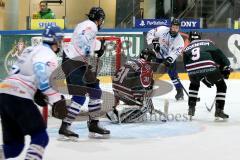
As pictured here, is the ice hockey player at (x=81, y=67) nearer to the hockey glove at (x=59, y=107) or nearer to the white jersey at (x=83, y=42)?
the white jersey at (x=83, y=42)

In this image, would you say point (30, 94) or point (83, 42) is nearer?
point (30, 94)

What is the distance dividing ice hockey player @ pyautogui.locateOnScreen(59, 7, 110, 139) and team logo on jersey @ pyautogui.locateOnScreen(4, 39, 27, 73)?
3.72 meters

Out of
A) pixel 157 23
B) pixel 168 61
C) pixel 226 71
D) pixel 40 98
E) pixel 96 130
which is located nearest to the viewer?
pixel 40 98

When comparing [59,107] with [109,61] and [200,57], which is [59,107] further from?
[109,61]

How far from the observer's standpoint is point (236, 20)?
517 inches

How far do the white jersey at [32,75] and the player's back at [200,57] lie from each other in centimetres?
295

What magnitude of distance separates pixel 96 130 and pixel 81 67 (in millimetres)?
612

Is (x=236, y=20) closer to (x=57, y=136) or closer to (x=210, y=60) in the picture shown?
(x=210, y=60)

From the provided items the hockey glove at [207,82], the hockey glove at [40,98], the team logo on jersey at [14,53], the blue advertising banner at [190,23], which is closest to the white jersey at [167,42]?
the hockey glove at [207,82]

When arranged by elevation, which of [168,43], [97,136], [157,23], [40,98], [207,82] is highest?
[157,23]

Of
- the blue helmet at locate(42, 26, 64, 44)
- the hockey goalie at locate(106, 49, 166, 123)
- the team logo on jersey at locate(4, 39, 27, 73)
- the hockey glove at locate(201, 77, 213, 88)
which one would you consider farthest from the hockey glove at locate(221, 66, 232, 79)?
the team logo on jersey at locate(4, 39, 27, 73)

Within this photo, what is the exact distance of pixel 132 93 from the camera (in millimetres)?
6121

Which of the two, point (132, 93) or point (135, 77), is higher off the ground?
point (135, 77)

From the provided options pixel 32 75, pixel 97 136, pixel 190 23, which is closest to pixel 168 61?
pixel 97 136
